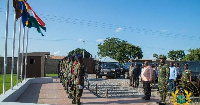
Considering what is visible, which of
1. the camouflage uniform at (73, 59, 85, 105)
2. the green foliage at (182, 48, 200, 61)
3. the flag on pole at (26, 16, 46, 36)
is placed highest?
the flag on pole at (26, 16, 46, 36)

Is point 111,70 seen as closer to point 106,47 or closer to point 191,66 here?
point 191,66

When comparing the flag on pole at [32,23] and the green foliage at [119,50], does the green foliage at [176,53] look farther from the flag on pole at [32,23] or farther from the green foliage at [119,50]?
the flag on pole at [32,23]

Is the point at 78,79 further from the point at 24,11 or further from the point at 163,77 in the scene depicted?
the point at 24,11

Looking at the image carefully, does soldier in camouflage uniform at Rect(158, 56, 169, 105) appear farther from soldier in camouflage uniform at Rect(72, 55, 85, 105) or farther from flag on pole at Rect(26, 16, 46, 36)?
flag on pole at Rect(26, 16, 46, 36)

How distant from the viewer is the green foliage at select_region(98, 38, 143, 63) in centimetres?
6244

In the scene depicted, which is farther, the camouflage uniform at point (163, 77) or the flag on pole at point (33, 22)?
the flag on pole at point (33, 22)

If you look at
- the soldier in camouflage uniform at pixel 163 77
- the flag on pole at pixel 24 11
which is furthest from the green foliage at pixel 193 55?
the flag on pole at pixel 24 11

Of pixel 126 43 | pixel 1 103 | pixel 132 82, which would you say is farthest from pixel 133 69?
pixel 126 43

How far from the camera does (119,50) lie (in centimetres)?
6359

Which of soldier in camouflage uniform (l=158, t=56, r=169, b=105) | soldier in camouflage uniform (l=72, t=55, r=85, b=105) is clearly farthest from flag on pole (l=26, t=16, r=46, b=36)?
soldier in camouflage uniform (l=158, t=56, r=169, b=105)

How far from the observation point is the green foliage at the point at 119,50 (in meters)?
62.4

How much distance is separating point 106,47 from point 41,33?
58203 mm

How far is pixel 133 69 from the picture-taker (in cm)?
1506

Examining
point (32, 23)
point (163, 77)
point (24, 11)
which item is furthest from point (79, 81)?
point (32, 23)
